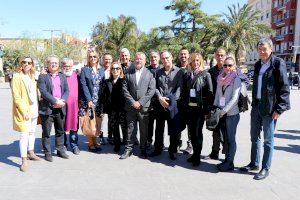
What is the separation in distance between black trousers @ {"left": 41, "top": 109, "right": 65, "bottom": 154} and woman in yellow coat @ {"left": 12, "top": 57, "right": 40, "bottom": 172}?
0.23 meters

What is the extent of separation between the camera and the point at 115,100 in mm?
6648

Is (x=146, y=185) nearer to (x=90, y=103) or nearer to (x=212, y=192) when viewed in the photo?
(x=212, y=192)

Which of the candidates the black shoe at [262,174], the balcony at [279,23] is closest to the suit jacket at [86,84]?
the black shoe at [262,174]

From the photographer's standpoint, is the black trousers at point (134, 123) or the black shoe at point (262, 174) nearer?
the black shoe at point (262, 174)

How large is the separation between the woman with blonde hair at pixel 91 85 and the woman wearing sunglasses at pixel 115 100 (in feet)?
0.48

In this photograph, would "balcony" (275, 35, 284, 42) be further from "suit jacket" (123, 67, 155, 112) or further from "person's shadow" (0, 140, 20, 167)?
"person's shadow" (0, 140, 20, 167)

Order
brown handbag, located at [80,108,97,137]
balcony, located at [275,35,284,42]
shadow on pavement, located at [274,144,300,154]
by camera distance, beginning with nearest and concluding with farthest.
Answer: brown handbag, located at [80,108,97,137]
shadow on pavement, located at [274,144,300,154]
balcony, located at [275,35,284,42]

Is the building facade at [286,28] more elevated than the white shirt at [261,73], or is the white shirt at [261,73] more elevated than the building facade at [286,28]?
the building facade at [286,28]

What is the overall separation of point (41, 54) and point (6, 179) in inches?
2552

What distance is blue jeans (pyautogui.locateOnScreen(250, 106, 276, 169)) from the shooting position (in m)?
5.06

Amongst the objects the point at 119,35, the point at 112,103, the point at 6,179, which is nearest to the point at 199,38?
the point at 119,35

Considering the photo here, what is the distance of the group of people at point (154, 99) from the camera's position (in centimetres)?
516

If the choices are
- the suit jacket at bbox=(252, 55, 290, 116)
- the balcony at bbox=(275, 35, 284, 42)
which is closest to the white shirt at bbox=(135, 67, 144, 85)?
the suit jacket at bbox=(252, 55, 290, 116)

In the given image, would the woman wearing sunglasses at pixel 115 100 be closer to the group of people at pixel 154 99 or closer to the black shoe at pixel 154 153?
the group of people at pixel 154 99
